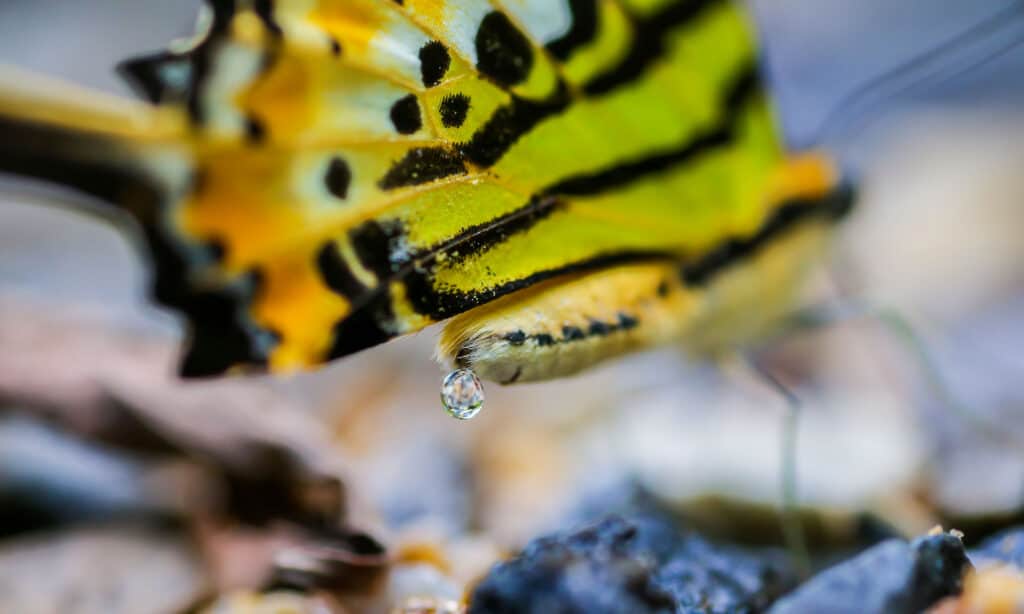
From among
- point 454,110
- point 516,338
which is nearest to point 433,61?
point 454,110

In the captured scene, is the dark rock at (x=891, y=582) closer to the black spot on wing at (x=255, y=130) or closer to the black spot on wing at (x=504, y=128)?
the black spot on wing at (x=504, y=128)

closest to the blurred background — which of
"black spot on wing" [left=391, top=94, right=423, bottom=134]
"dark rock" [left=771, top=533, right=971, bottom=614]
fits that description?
"black spot on wing" [left=391, top=94, right=423, bottom=134]

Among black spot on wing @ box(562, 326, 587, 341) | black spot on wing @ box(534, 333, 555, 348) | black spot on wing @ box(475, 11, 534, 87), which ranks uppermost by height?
black spot on wing @ box(475, 11, 534, 87)

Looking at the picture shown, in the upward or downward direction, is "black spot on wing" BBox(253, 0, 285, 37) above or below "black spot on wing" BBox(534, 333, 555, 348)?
above

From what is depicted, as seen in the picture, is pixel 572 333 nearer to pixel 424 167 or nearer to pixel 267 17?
pixel 424 167

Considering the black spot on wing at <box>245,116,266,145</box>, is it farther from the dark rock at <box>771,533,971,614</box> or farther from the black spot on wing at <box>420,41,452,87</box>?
the dark rock at <box>771,533,971,614</box>

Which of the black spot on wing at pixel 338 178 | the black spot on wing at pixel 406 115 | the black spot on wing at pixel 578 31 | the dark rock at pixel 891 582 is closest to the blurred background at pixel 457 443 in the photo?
the black spot on wing at pixel 338 178
